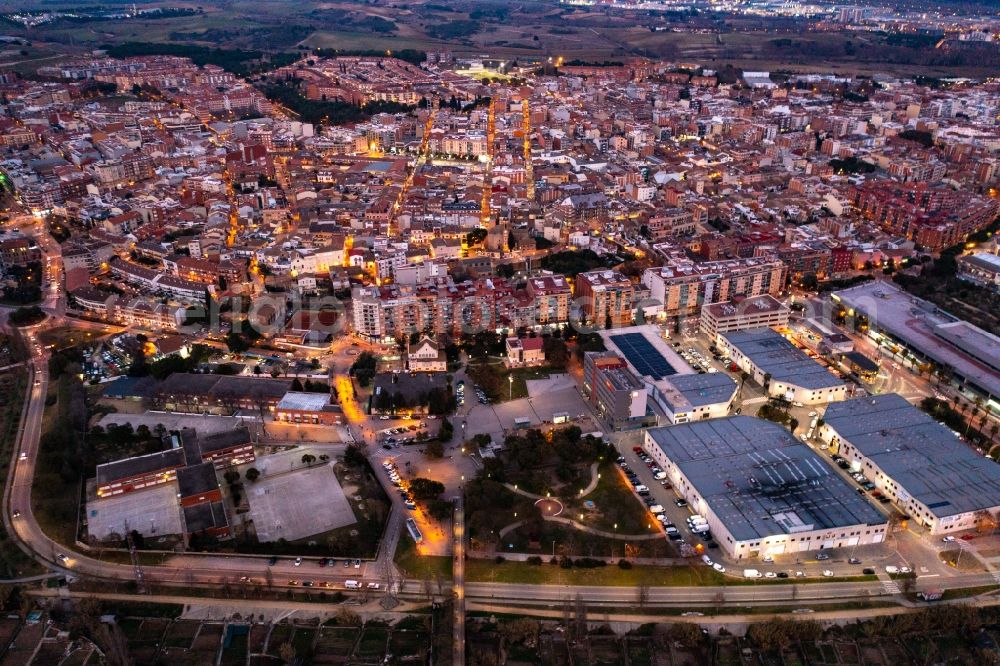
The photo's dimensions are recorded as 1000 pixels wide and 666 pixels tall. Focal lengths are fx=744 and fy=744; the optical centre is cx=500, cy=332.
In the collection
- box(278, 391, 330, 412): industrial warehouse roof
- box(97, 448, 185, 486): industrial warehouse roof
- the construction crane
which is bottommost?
box(97, 448, 185, 486): industrial warehouse roof

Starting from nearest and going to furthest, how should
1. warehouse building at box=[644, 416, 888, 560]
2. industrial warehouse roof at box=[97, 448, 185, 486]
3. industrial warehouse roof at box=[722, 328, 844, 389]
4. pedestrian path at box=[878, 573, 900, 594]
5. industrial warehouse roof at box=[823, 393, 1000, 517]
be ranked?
pedestrian path at box=[878, 573, 900, 594]
warehouse building at box=[644, 416, 888, 560]
industrial warehouse roof at box=[823, 393, 1000, 517]
industrial warehouse roof at box=[97, 448, 185, 486]
industrial warehouse roof at box=[722, 328, 844, 389]

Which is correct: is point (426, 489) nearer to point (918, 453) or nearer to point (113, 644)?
point (113, 644)

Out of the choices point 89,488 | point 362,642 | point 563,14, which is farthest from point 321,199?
point 563,14

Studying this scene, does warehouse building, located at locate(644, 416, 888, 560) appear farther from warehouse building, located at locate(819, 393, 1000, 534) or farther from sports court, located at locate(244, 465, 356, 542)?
sports court, located at locate(244, 465, 356, 542)

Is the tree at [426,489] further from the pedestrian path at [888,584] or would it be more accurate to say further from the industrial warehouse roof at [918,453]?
the industrial warehouse roof at [918,453]

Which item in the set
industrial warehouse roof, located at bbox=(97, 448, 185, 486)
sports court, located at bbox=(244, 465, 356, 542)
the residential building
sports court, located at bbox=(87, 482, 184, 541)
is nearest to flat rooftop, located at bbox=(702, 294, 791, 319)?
the residential building

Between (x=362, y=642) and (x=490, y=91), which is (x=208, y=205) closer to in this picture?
(x=362, y=642)

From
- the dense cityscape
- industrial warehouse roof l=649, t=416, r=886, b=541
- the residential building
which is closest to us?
the dense cityscape

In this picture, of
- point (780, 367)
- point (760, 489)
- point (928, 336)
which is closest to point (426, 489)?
point (760, 489)
